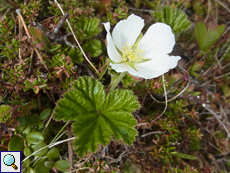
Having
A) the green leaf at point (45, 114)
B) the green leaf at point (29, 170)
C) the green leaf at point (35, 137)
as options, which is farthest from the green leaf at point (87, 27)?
the green leaf at point (29, 170)

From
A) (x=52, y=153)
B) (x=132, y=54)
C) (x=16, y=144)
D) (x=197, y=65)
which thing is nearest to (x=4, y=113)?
(x=16, y=144)

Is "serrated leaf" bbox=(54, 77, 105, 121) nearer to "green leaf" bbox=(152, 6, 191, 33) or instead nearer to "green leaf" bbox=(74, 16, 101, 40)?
"green leaf" bbox=(74, 16, 101, 40)

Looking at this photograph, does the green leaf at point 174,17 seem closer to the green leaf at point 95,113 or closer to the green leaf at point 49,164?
the green leaf at point 95,113

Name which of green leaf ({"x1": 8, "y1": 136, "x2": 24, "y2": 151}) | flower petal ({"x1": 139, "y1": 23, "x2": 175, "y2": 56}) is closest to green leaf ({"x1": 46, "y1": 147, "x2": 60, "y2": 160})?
green leaf ({"x1": 8, "y1": 136, "x2": 24, "y2": 151})

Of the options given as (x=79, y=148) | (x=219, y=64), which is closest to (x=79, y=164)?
(x=79, y=148)

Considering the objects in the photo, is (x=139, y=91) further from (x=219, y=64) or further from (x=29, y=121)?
(x=219, y=64)

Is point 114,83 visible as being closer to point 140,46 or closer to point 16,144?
point 140,46
